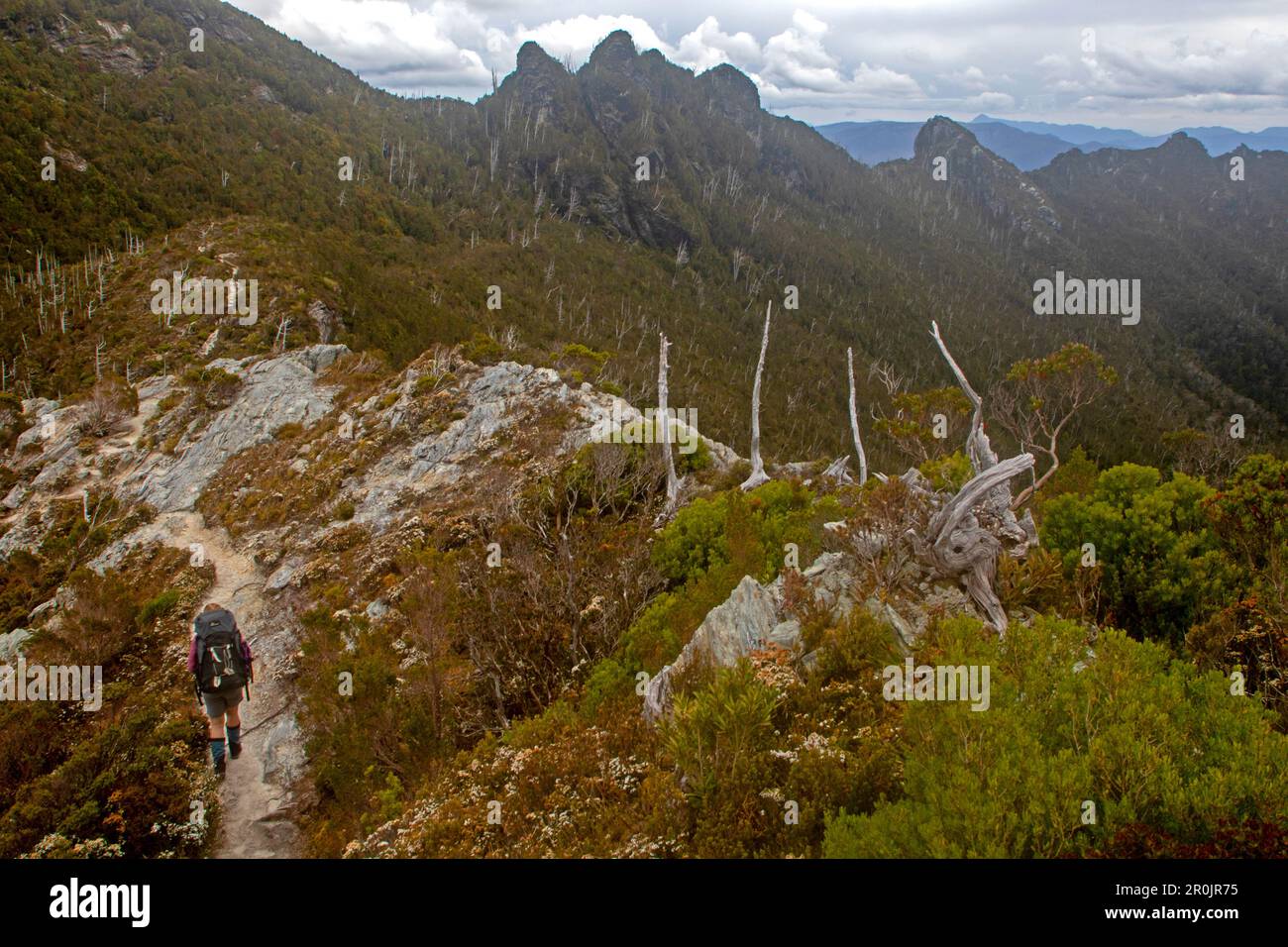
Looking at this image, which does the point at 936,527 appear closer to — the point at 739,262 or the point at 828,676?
the point at 828,676

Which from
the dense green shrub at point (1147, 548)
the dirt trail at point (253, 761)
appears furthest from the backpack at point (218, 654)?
the dense green shrub at point (1147, 548)

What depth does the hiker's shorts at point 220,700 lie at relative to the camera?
9.97 metres

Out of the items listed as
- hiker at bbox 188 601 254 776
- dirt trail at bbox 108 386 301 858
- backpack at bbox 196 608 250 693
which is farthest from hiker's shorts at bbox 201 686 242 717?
dirt trail at bbox 108 386 301 858

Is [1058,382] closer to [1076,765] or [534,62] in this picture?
[1076,765]

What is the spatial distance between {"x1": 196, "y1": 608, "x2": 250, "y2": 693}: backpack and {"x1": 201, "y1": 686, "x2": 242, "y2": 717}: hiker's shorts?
35cm

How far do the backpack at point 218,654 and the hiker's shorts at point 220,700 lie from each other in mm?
353

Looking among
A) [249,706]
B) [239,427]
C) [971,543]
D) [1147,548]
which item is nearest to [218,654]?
[249,706]

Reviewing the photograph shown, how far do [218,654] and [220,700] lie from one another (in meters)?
1.26

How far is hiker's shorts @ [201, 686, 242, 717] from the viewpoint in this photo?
392 inches

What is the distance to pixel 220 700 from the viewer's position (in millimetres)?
10109

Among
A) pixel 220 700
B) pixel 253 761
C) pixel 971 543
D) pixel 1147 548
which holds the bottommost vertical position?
pixel 253 761

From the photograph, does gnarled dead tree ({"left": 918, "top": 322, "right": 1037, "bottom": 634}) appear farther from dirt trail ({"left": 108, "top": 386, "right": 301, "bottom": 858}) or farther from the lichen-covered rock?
the lichen-covered rock
